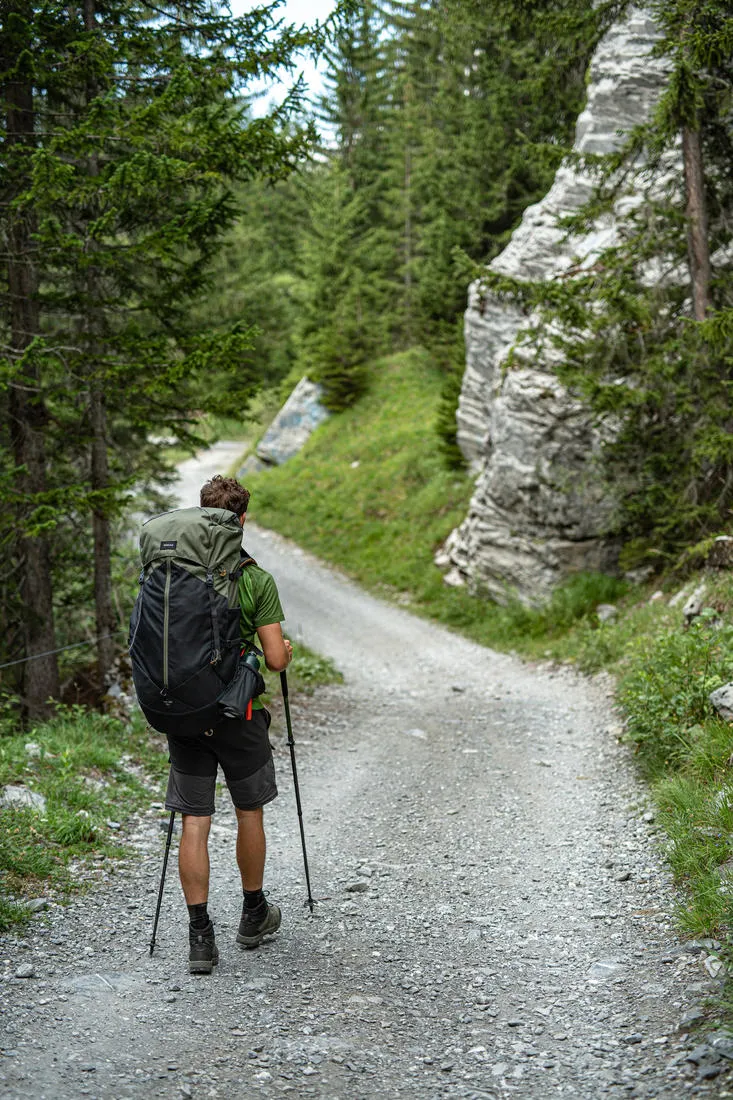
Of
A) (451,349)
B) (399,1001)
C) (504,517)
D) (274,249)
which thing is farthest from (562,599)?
(274,249)

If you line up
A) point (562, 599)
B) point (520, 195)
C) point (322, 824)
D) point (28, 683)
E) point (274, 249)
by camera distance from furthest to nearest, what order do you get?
point (274, 249)
point (520, 195)
point (562, 599)
point (28, 683)
point (322, 824)

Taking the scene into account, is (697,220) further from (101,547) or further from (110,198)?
(101,547)

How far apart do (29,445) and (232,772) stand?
20.2ft

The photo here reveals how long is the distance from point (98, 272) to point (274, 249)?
3517 centimetres

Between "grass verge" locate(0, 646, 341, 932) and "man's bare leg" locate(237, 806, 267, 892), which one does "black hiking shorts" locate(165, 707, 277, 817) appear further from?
"grass verge" locate(0, 646, 341, 932)

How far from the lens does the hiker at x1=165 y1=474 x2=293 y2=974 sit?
436cm

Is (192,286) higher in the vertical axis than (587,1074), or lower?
higher

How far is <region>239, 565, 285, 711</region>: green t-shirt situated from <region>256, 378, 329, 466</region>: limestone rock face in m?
27.4

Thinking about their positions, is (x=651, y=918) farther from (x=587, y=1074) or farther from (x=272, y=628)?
(x=272, y=628)

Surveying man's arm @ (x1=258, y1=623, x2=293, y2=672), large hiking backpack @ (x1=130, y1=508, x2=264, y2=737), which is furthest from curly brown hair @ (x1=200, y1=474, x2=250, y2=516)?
man's arm @ (x1=258, y1=623, x2=293, y2=672)

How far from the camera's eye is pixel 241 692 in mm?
4262

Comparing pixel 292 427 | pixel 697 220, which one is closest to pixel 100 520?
pixel 697 220

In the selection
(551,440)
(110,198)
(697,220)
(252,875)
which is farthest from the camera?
(551,440)

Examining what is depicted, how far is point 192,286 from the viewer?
9797 millimetres
